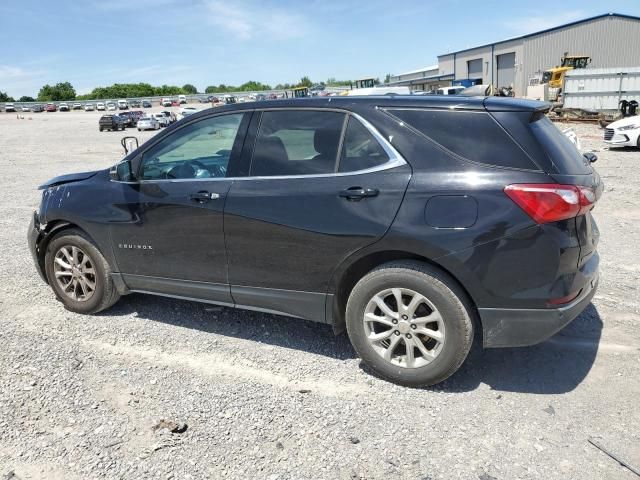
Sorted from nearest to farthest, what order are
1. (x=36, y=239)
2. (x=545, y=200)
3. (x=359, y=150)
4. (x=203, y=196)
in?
(x=545, y=200) < (x=359, y=150) < (x=203, y=196) < (x=36, y=239)

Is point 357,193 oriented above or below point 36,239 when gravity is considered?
above

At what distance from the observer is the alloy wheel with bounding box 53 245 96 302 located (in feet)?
14.9

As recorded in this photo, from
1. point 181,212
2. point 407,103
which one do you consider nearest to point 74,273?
point 181,212

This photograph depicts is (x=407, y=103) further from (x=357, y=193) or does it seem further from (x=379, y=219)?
(x=379, y=219)

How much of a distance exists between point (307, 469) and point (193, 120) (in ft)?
8.70

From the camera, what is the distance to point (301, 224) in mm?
3465

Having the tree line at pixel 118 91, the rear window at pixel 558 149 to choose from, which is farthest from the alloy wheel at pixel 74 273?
the tree line at pixel 118 91

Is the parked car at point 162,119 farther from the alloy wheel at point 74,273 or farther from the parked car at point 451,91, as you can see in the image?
the alloy wheel at point 74,273

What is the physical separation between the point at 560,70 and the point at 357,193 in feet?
127

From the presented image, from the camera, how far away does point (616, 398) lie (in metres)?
3.20

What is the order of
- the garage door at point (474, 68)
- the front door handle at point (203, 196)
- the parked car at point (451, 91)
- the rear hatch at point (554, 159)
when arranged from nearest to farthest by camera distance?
the rear hatch at point (554, 159) → the front door handle at point (203, 196) → the parked car at point (451, 91) → the garage door at point (474, 68)

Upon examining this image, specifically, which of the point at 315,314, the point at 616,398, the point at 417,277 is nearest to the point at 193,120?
the point at 315,314

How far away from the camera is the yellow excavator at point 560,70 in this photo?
35.6 m

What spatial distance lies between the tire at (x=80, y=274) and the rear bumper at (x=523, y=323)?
306cm
